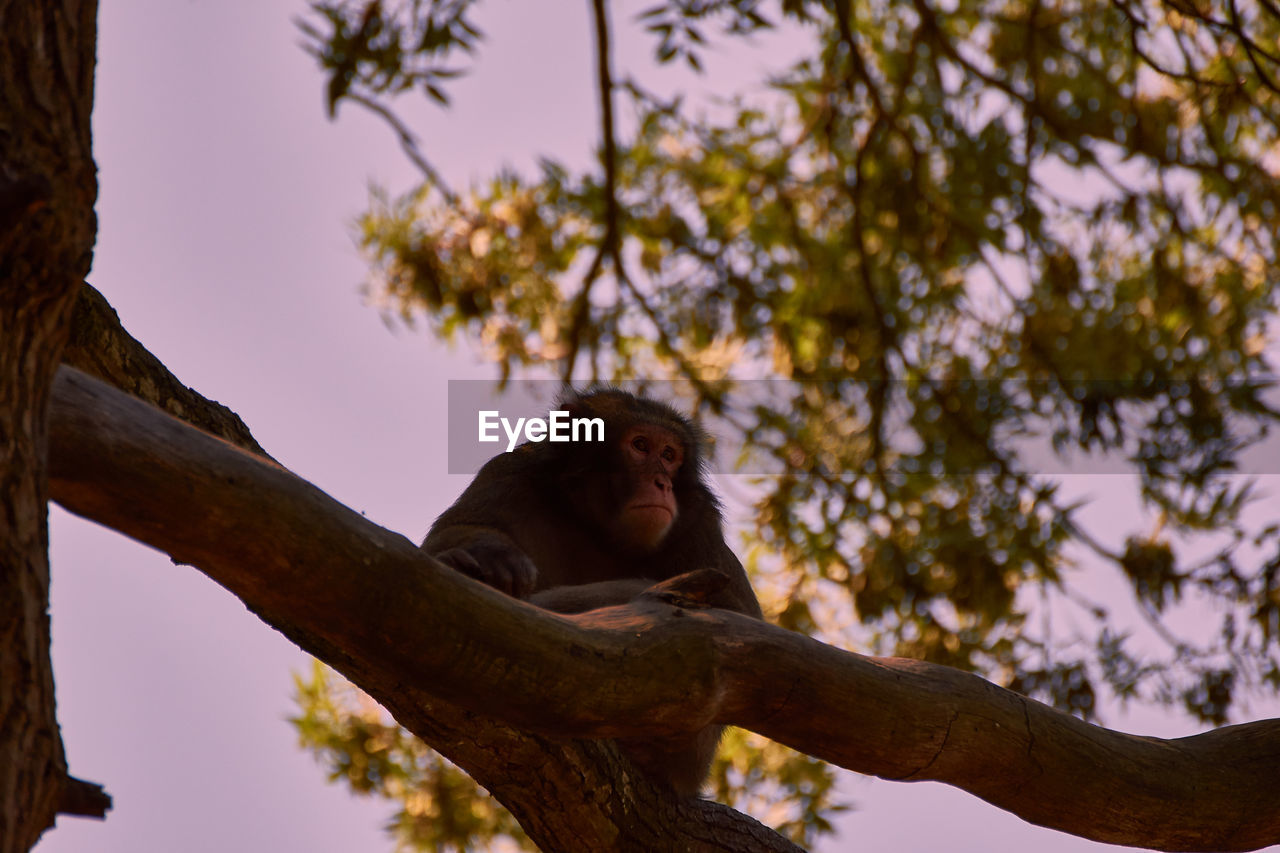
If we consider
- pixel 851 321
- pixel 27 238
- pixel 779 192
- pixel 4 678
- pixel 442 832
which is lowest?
pixel 4 678

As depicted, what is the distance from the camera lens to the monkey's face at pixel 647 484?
5652 millimetres

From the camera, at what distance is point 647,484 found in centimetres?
574

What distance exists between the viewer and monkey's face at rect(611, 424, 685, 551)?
5652 mm

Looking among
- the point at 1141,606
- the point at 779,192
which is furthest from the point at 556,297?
the point at 1141,606

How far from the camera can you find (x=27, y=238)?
7.43 ft

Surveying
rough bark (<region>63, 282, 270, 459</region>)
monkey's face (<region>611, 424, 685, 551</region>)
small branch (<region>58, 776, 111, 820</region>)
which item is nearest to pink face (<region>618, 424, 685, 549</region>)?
monkey's face (<region>611, 424, 685, 551</region>)

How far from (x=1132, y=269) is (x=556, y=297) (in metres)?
4.29

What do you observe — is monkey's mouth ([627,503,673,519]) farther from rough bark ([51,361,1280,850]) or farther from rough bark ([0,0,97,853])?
rough bark ([0,0,97,853])

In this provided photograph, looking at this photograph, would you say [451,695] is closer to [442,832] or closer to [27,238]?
[27,238]

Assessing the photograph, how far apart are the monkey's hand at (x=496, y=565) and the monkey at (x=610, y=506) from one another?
0.67 m

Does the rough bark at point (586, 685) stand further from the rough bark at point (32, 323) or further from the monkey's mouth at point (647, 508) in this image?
the monkey's mouth at point (647, 508)

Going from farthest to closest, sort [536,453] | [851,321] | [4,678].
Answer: [851,321]
[536,453]
[4,678]

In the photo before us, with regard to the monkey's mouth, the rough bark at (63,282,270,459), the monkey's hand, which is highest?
the monkey's mouth

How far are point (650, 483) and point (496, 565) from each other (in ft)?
5.07
